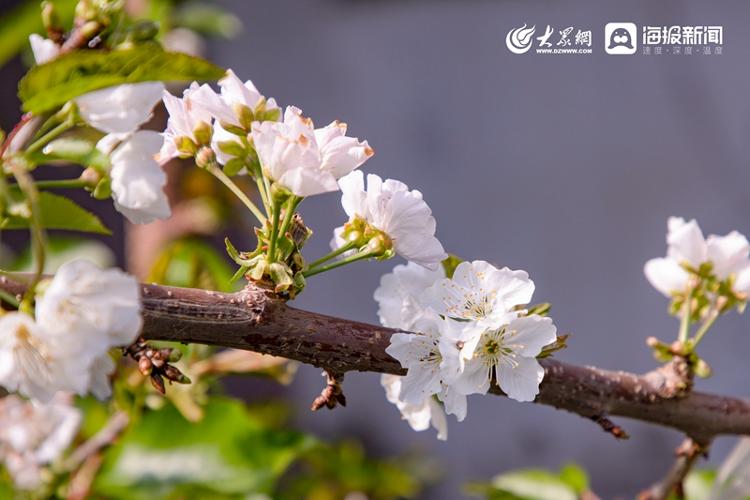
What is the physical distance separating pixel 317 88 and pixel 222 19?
99cm

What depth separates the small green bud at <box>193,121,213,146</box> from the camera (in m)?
0.55

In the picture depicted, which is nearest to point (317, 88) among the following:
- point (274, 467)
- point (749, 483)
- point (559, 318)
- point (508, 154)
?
point (508, 154)

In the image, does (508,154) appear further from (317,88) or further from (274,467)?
(274,467)

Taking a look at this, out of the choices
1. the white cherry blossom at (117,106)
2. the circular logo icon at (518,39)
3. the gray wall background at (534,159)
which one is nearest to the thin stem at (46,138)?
the white cherry blossom at (117,106)

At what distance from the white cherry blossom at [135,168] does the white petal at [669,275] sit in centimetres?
45

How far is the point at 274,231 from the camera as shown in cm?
50

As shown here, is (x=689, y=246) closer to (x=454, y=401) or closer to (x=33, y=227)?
(x=454, y=401)

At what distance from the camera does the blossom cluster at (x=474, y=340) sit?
1.71 ft

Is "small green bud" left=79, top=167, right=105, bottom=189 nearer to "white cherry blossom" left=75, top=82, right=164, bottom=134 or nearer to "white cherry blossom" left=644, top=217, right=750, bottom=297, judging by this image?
"white cherry blossom" left=75, top=82, right=164, bottom=134

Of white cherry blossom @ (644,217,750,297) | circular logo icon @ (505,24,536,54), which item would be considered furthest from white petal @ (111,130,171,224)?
circular logo icon @ (505,24,536,54)

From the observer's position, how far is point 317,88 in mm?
2504

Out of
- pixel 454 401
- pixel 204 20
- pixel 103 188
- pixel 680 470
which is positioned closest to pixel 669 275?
pixel 680 470

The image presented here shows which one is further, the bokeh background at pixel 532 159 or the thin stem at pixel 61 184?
the bokeh background at pixel 532 159

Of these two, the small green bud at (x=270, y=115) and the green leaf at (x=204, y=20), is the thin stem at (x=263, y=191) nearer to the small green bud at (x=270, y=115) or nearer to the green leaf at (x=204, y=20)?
the small green bud at (x=270, y=115)
